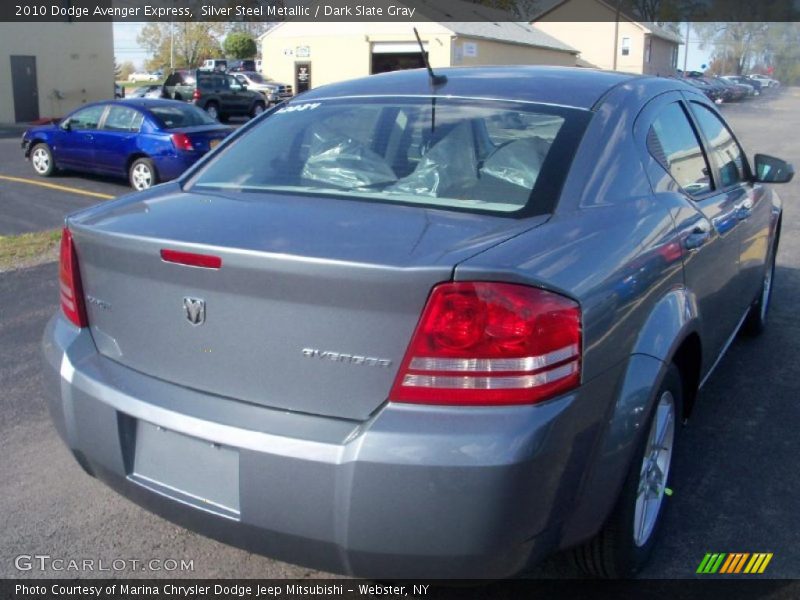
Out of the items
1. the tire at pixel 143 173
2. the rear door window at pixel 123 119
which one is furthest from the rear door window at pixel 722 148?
the rear door window at pixel 123 119

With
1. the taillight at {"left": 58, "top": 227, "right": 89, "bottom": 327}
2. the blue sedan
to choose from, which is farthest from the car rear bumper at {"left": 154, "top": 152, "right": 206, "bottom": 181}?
the taillight at {"left": 58, "top": 227, "right": 89, "bottom": 327}

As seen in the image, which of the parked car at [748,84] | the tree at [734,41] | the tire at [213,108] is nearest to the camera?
the tire at [213,108]

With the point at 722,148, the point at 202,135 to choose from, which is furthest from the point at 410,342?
the point at 202,135

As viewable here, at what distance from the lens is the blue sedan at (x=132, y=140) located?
1264 cm

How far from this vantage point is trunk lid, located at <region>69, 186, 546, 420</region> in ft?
7.73

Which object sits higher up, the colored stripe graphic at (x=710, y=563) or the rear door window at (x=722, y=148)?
the rear door window at (x=722, y=148)

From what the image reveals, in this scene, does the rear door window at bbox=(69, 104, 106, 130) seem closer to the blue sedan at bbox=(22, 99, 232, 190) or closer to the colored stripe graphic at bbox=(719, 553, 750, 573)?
the blue sedan at bbox=(22, 99, 232, 190)

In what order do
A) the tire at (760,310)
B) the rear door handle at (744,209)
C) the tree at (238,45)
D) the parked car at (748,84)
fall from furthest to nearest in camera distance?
the tree at (238,45), the parked car at (748,84), the tire at (760,310), the rear door handle at (744,209)

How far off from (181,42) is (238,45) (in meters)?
5.46

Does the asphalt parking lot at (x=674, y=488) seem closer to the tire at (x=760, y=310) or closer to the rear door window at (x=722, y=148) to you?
the tire at (x=760, y=310)

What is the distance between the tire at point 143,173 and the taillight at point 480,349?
36.6ft

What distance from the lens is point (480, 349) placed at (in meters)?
2.32

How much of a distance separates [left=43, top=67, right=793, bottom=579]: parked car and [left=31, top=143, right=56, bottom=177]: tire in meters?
12.1

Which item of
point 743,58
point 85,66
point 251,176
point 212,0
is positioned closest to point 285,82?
point 85,66
